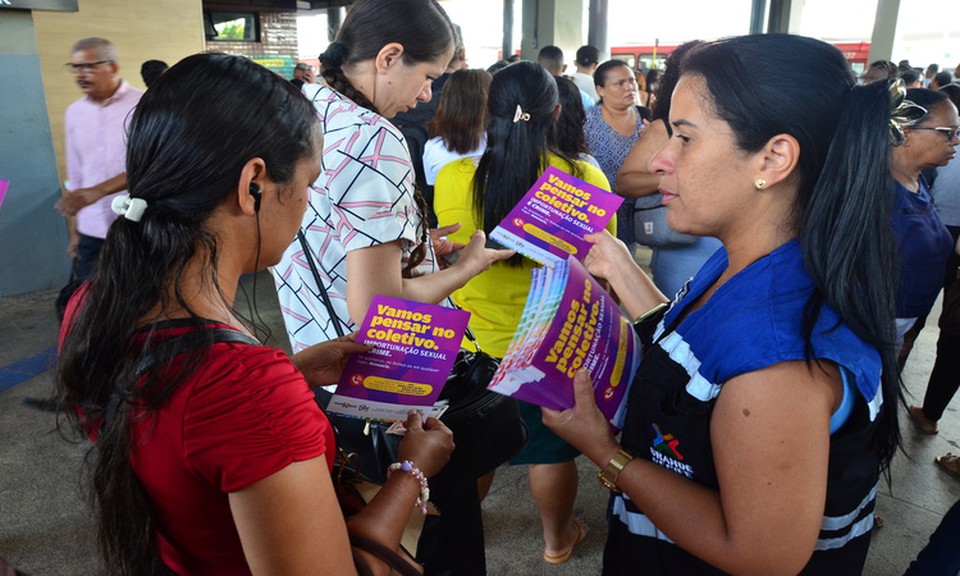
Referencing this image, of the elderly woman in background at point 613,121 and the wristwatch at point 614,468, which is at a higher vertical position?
the elderly woman in background at point 613,121

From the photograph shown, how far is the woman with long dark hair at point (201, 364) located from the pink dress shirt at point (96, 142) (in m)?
2.92

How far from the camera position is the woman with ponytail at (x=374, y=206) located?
1426 mm

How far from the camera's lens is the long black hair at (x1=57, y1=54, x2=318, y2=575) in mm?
842

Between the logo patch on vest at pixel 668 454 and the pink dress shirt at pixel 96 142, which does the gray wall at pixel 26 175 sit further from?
the logo patch on vest at pixel 668 454

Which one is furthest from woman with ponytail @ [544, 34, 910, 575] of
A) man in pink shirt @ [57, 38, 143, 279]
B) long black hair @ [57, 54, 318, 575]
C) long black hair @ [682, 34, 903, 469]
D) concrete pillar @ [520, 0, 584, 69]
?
concrete pillar @ [520, 0, 584, 69]

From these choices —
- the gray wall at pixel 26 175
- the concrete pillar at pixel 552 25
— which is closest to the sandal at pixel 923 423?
the gray wall at pixel 26 175

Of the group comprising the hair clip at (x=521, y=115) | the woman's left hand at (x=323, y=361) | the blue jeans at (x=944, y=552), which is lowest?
the blue jeans at (x=944, y=552)

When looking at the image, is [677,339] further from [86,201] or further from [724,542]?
[86,201]

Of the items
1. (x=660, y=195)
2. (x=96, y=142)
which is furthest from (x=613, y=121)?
(x=96, y=142)

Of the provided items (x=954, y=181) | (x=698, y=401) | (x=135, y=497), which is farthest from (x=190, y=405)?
(x=954, y=181)

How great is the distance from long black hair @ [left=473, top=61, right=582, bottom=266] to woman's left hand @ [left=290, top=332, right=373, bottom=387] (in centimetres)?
104

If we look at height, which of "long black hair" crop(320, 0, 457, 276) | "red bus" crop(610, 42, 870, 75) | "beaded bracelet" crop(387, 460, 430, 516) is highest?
"red bus" crop(610, 42, 870, 75)

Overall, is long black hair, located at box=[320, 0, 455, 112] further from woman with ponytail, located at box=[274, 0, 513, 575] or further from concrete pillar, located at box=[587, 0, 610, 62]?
concrete pillar, located at box=[587, 0, 610, 62]

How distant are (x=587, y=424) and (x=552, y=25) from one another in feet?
35.4
